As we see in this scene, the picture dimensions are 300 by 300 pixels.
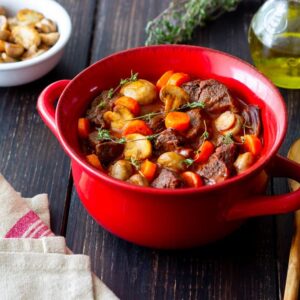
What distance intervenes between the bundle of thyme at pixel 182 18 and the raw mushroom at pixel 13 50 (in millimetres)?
439

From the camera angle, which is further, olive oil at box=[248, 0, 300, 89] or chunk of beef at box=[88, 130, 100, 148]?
olive oil at box=[248, 0, 300, 89]

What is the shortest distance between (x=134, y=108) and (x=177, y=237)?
1.15 feet

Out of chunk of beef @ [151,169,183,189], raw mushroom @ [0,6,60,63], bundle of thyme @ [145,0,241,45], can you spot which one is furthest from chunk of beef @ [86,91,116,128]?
bundle of thyme @ [145,0,241,45]

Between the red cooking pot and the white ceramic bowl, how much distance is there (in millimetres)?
327

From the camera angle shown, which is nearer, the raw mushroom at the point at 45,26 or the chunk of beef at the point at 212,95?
the chunk of beef at the point at 212,95

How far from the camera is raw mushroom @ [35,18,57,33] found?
2.22 metres

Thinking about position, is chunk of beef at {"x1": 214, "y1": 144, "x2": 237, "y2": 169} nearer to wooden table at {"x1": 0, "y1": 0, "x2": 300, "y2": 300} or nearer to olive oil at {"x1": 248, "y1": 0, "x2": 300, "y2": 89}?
wooden table at {"x1": 0, "y1": 0, "x2": 300, "y2": 300}

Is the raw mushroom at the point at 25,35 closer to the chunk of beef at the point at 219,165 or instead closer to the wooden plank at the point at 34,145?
the wooden plank at the point at 34,145

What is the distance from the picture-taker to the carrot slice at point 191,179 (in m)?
1.53

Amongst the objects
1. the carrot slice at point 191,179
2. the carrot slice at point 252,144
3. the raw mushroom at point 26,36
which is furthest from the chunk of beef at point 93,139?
the raw mushroom at point 26,36

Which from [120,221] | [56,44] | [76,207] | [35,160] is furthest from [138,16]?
[120,221]

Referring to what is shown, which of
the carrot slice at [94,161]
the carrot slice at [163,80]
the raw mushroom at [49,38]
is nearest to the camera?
the carrot slice at [94,161]

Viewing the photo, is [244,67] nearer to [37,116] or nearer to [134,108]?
[134,108]

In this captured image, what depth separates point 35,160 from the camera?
6.42 ft
